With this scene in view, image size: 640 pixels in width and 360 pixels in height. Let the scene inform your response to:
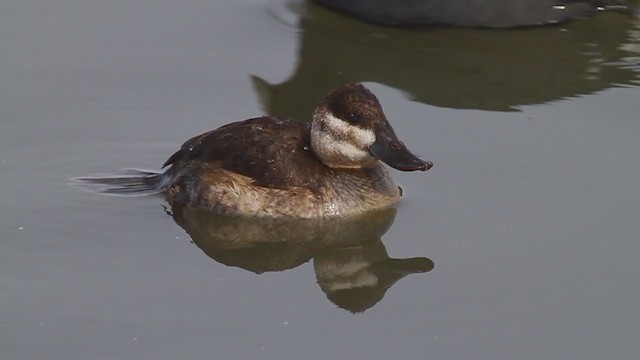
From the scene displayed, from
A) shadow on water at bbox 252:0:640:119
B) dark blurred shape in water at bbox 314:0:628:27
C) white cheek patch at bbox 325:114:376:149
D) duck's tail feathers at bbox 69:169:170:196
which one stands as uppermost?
white cheek patch at bbox 325:114:376:149

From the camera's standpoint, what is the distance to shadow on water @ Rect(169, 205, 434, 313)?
7.25 meters

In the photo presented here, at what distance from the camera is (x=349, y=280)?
732 cm

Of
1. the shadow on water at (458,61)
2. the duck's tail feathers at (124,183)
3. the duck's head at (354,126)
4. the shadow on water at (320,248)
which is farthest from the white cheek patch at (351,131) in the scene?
the shadow on water at (458,61)

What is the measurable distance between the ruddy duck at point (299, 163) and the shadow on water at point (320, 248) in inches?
2.5

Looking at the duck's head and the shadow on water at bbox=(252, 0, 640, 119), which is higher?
the duck's head

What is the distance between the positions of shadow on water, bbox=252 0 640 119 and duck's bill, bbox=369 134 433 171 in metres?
1.54

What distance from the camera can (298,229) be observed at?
7801mm

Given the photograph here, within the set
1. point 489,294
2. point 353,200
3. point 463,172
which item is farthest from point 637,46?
point 489,294

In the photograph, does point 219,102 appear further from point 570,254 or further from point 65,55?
point 570,254

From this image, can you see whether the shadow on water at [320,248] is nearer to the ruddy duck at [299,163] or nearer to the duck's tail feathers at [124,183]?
the ruddy duck at [299,163]

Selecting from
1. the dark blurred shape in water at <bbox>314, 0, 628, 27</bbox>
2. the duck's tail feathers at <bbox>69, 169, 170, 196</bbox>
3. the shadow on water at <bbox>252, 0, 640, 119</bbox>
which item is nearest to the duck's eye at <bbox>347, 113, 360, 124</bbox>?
the duck's tail feathers at <bbox>69, 169, 170, 196</bbox>

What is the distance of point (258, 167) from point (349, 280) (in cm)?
89

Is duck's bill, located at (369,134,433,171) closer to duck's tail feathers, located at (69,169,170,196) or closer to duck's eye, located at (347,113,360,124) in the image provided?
duck's eye, located at (347,113,360,124)

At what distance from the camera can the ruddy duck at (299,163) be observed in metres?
7.81
